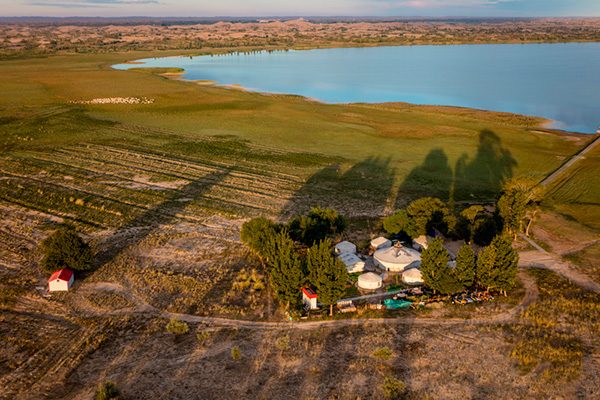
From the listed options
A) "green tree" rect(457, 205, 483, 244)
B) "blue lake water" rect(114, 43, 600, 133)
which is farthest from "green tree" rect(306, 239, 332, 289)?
"blue lake water" rect(114, 43, 600, 133)

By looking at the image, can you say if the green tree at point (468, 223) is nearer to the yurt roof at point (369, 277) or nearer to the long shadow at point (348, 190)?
the long shadow at point (348, 190)

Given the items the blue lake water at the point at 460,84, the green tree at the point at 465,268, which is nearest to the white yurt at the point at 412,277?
the green tree at the point at 465,268

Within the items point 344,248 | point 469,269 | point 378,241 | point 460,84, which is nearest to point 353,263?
point 344,248

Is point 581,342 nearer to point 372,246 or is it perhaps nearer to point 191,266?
point 372,246

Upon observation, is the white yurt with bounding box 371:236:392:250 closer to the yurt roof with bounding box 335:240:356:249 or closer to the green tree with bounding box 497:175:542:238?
the yurt roof with bounding box 335:240:356:249

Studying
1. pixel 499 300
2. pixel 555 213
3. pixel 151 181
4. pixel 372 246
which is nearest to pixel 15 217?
pixel 151 181

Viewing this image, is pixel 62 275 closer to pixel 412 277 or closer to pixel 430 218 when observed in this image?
pixel 412 277

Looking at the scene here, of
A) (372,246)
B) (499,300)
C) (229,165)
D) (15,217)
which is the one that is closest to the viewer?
(499,300)

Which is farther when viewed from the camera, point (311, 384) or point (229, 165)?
point (229, 165)
